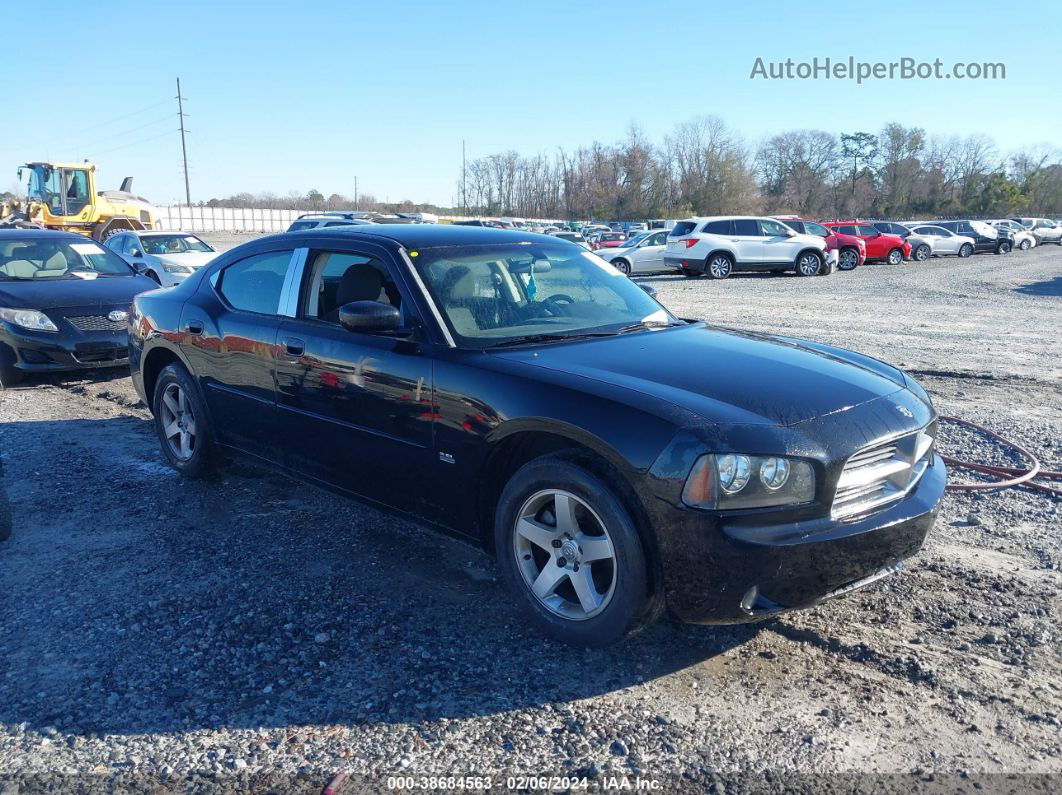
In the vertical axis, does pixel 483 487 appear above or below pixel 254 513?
above

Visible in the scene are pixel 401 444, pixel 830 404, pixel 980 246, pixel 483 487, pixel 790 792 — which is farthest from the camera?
pixel 980 246

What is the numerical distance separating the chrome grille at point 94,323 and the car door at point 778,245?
20995 mm

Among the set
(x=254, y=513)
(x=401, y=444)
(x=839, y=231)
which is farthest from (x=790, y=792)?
(x=839, y=231)

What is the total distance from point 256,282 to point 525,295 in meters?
1.75

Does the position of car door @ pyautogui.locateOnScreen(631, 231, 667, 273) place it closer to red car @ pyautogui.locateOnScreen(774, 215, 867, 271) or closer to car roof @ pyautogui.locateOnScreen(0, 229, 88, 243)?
red car @ pyautogui.locateOnScreen(774, 215, 867, 271)

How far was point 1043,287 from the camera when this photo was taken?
72.0 ft

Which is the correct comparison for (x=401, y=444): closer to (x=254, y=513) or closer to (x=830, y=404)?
(x=254, y=513)

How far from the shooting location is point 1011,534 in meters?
4.62

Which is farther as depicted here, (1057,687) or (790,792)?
(1057,687)

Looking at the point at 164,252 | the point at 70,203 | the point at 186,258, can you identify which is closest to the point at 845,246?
the point at 186,258

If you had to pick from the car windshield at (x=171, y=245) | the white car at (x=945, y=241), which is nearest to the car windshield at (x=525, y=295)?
the car windshield at (x=171, y=245)

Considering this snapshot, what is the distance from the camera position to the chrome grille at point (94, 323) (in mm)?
8672

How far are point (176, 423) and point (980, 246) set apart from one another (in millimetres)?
45314

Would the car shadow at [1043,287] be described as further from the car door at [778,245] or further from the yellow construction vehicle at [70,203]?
the yellow construction vehicle at [70,203]
